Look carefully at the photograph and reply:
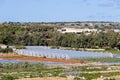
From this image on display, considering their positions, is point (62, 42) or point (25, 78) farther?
point (62, 42)

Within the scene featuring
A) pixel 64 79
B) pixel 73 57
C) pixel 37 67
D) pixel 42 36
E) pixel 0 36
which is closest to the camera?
pixel 64 79

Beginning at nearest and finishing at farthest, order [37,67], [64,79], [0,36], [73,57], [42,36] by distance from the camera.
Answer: [64,79], [37,67], [73,57], [0,36], [42,36]

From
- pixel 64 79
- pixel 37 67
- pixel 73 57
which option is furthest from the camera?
pixel 73 57

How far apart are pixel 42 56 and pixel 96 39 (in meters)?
34.3

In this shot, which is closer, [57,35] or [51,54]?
[51,54]

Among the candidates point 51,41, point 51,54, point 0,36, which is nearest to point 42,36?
point 51,41

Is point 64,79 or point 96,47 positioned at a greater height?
point 64,79

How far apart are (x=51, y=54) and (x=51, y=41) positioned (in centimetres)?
3557

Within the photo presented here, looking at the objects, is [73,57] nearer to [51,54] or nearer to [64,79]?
[51,54]

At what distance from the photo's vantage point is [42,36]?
113438 millimetres

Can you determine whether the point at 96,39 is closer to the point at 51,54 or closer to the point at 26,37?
the point at 26,37

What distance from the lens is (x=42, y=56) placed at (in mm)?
73750

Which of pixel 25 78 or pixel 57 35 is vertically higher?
pixel 25 78

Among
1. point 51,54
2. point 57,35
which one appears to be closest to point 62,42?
point 57,35
